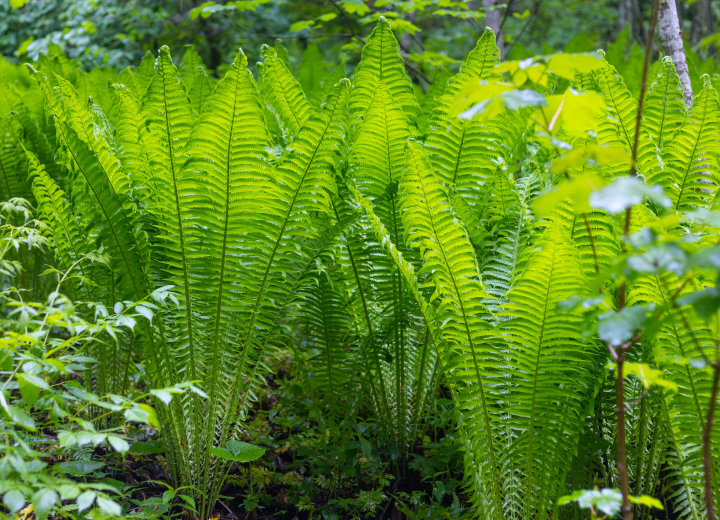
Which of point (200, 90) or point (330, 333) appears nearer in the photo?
point (330, 333)

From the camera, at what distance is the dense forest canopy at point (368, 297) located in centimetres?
126


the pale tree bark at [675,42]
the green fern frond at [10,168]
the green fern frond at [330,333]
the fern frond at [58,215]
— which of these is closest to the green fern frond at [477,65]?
the green fern frond at [330,333]

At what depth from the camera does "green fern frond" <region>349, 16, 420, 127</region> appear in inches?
70.2

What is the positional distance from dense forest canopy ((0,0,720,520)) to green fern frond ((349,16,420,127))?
0.01 meters

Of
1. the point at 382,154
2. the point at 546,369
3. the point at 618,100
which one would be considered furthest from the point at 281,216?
the point at 618,100

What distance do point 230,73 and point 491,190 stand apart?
880mm

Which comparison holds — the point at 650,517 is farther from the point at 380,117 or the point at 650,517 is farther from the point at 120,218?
the point at 120,218

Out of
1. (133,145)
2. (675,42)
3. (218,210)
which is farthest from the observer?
(675,42)

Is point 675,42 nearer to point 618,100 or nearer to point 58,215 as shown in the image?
point 618,100

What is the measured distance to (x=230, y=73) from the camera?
4.64 ft

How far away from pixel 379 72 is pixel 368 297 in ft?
2.49

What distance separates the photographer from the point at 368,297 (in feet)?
5.76

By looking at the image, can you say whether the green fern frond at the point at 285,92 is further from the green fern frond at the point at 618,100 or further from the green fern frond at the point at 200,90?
the green fern frond at the point at 618,100

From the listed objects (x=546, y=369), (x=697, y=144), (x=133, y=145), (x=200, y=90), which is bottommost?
(x=546, y=369)
